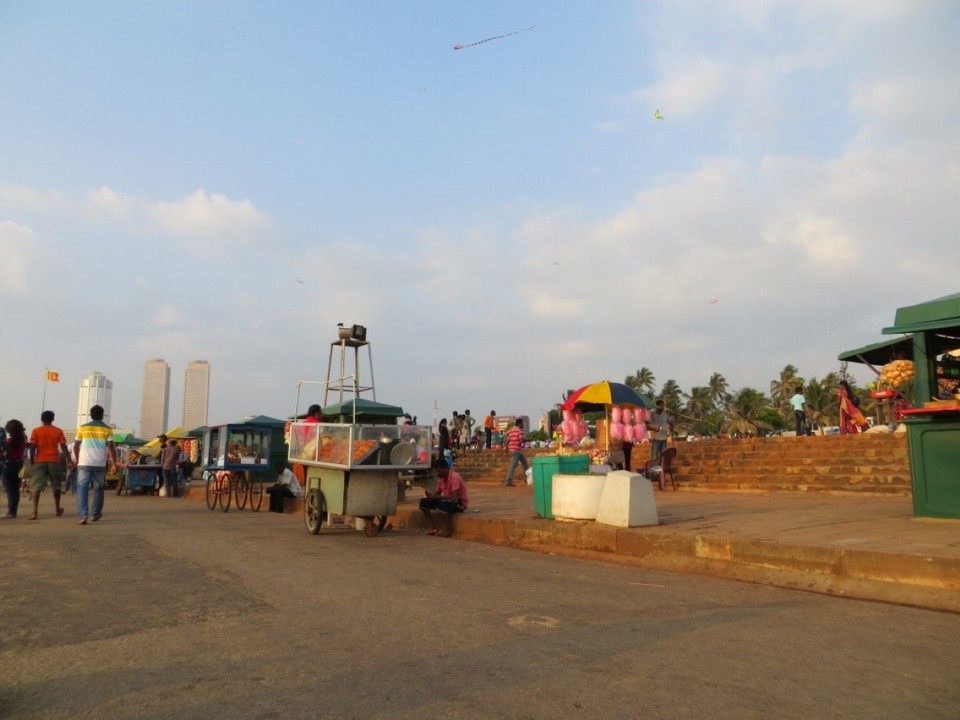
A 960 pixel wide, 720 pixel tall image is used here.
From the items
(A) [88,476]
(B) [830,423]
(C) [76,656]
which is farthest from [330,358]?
(B) [830,423]

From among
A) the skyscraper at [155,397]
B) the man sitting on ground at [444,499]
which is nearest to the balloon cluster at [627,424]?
the man sitting on ground at [444,499]

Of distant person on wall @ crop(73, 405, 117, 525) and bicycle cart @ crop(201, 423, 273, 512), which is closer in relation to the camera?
distant person on wall @ crop(73, 405, 117, 525)

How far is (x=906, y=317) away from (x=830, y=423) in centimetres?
7335

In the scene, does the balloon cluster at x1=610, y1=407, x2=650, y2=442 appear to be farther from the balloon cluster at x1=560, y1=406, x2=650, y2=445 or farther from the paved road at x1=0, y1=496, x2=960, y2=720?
the paved road at x1=0, y1=496, x2=960, y2=720

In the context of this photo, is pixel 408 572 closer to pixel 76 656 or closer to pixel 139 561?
pixel 139 561

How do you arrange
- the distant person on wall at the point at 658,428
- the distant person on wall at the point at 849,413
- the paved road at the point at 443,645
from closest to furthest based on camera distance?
the paved road at the point at 443,645
the distant person on wall at the point at 658,428
the distant person on wall at the point at 849,413

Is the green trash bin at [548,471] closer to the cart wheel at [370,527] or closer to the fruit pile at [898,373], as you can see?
the cart wheel at [370,527]

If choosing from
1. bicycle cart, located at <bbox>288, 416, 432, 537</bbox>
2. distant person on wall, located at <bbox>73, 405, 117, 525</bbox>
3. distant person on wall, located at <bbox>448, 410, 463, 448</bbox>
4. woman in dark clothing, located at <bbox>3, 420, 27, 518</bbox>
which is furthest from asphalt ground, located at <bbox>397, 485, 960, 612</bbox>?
distant person on wall, located at <bbox>448, 410, 463, 448</bbox>

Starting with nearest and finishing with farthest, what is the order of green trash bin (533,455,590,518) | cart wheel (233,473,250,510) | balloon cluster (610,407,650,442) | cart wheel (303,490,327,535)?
1. green trash bin (533,455,590,518)
2. cart wheel (303,490,327,535)
3. balloon cluster (610,407,650,442)
4. cart wheel (233,473,250,510)

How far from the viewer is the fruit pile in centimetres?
921

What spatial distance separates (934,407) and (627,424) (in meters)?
7.84

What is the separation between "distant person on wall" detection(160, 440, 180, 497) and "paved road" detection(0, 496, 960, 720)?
15.7 m

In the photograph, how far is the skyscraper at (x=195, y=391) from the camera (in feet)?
235

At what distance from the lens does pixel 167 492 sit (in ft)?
76.2
